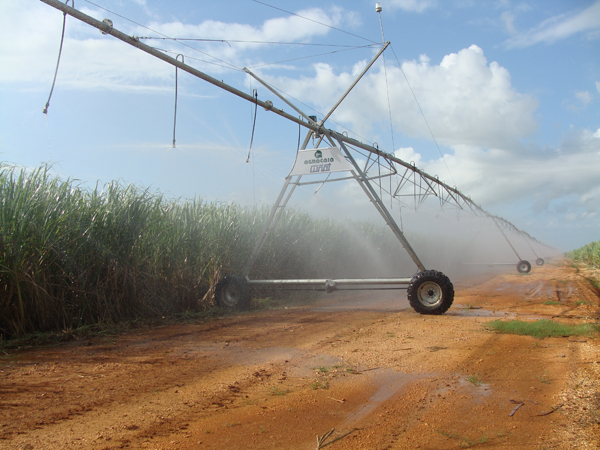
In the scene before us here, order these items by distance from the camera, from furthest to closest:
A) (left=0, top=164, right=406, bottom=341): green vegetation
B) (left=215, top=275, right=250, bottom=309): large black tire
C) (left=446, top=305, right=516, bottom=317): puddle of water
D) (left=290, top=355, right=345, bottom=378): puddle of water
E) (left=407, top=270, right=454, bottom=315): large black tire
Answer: (left=215, top=275, right=250, bottom=309): large black tire
(left=446, top=305, right=516, bottom=317): puddle of water
(left=407, top=270, right=454, bottom=315): large black tire
(left=0, top=164, right=406, bottom=341): green vegetation
(left=290, top=355, right=345, bottom=378): puddle of water

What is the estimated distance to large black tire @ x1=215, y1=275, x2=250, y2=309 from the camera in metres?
9.71

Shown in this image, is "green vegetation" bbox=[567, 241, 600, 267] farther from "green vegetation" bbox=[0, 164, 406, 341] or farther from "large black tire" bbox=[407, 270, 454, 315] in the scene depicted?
"green vegetation" bbox=[0, 164, 406, 341]

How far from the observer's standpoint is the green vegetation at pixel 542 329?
671 cm

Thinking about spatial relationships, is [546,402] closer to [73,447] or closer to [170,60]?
[73,447]

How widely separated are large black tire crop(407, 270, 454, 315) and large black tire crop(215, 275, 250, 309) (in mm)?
3520

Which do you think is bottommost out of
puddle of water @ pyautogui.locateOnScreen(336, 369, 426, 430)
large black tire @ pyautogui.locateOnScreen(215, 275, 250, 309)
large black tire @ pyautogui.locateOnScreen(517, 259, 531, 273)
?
large black tire @ pyautogui.locateOnScreen(517, 259, 531, 273)

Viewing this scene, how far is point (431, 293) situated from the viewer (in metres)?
8.99

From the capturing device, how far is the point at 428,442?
118 inches

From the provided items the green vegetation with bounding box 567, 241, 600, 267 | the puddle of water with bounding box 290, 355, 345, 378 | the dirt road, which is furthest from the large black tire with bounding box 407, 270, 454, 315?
the green vegetation with bounding box 567, 241, 600, 267

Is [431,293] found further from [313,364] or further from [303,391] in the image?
[303,391]

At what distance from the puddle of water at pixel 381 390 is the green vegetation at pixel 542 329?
313 cm

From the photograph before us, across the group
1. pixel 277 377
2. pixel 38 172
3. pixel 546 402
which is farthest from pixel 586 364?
pixel 38 172

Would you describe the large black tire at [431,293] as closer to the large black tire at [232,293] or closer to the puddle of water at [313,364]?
the large black tire at [232,293]

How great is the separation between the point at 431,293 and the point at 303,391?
5567 mm
